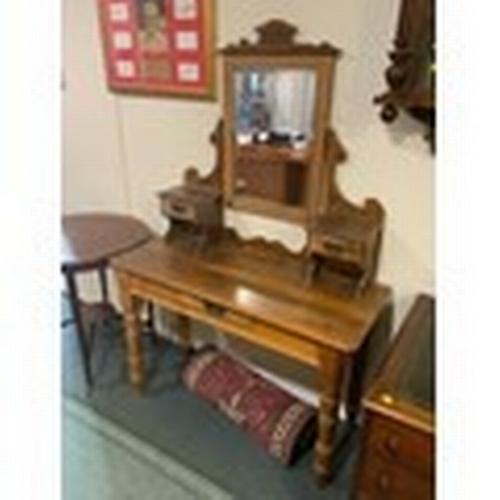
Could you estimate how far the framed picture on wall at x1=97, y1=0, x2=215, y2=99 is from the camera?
2.31 metres

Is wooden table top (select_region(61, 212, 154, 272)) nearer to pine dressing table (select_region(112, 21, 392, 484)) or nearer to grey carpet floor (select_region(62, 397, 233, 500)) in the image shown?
pine dressing table (select_region(112, 21, 392, 484))

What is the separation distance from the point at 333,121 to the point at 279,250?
1.72 feet

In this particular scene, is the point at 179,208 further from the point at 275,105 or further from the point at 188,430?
the point at 188,430

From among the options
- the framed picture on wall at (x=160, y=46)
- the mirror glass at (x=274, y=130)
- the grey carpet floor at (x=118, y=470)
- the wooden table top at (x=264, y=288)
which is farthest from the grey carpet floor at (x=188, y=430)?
the framed picture on wall at (x=160, y=46)

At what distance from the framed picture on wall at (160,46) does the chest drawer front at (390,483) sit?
1445mm

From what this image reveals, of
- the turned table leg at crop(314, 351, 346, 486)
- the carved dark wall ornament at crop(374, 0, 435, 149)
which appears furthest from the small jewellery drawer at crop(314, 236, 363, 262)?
the carved dark wall ornament at crop(374, 0, 435, 149)

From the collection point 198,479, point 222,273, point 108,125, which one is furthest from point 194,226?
point 198,479

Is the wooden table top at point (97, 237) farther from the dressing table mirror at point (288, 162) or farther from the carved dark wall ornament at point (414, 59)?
the carved dark wall ornament at point (414, 59)

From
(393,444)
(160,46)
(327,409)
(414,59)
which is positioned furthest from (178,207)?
(393,444)

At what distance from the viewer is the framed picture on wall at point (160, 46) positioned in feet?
7.57

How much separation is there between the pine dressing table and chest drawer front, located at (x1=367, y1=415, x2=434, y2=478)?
307mm

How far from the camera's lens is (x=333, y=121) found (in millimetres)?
2090
